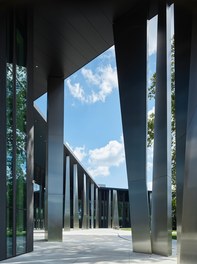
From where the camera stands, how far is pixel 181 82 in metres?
11.9

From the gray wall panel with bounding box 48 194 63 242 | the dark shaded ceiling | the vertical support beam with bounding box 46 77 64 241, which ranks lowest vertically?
the gray wall panel with bounding box 48 194 63 242

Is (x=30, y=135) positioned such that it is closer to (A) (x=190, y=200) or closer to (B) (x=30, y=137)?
(B) (x=30, y=137)

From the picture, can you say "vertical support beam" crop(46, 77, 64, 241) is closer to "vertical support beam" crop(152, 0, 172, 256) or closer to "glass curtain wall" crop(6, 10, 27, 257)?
"glass curtain wall" crop(6, 10, 27, 257)

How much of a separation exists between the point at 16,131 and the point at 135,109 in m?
4.55

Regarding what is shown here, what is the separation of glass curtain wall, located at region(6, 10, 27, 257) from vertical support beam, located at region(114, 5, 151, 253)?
3.89 meters

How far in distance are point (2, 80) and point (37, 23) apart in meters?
3.96

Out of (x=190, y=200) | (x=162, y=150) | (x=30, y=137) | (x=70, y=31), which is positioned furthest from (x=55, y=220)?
(x=190, y=200)

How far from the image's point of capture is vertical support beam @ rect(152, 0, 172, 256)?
43.5ft

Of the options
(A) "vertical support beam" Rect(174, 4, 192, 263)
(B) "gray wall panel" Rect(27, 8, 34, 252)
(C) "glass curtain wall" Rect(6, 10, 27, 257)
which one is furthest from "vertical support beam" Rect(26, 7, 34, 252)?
(A) "vertical support beam" Rect(174, 4, 192, 263)

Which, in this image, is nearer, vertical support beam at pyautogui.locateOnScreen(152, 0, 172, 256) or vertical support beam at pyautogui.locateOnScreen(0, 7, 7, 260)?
vertical support beam at pyautogui.locateOnScreen(0, 7, 7, 260)

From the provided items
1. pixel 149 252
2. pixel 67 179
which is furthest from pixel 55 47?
pixel 67 179

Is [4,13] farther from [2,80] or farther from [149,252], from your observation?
[149,252]

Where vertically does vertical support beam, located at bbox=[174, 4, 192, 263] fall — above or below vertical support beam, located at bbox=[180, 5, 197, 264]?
above

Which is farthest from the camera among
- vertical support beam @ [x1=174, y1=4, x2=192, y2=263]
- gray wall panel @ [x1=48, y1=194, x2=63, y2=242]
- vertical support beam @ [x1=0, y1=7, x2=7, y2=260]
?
gray wall panel @ [x1=48, y1=194, x2=63, y2=242]
